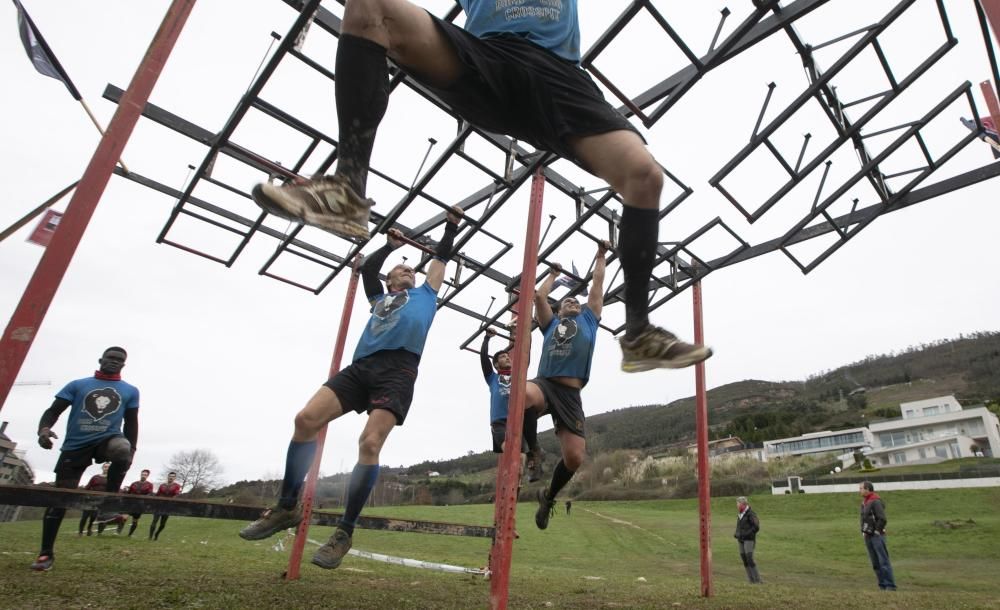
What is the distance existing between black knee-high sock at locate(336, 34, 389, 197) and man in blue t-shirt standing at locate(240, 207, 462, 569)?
2.61 meters

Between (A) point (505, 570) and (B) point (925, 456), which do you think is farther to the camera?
(B) point (925, 456)

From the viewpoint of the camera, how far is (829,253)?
6422 millimetres

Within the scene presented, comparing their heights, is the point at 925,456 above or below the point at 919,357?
below

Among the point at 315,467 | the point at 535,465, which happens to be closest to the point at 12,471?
the point at 315,467

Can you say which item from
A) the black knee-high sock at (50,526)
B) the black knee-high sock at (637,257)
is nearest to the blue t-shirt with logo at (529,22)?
the black knee-high sock at (637,257)

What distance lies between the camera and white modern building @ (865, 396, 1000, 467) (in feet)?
168

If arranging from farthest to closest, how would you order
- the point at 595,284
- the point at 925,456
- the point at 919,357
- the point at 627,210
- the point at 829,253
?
the point at 919,357
the point at 925,456
the point at 829,253
the point at 595,284
the point at 627,210

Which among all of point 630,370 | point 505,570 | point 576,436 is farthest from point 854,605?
point 630,370

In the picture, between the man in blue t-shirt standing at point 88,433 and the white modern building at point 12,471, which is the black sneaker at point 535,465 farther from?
the white modern building at point 12,471

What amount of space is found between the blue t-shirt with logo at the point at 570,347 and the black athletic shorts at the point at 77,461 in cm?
400

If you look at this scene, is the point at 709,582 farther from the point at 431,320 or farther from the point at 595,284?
the point at 431,320

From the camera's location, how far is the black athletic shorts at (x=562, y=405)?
5.39 m

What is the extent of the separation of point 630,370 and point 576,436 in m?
3.51

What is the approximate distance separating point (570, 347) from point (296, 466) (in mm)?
2835
